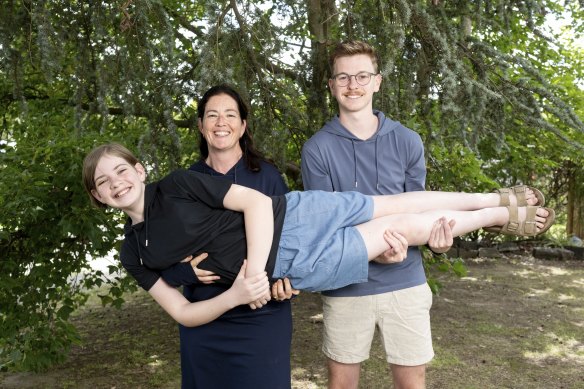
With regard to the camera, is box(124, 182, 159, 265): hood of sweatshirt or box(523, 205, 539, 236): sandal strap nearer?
box(124, 182, 159, 265): hood of sweatshirt

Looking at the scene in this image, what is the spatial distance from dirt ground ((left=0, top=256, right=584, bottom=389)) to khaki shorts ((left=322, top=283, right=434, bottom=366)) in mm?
2057

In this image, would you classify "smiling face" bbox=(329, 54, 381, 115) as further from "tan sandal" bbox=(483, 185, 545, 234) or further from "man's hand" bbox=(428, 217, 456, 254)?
"tan sandal" bbox=(483, 185, 545, 234)

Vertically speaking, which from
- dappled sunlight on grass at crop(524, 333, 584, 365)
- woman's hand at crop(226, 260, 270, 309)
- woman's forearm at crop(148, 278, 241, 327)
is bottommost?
dappled sunlight on grass at crop(524, 333, 584, 365)

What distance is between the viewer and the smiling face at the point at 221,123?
255 centimetres

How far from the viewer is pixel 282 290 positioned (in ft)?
7.61

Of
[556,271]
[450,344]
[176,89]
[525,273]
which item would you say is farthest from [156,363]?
[556,271]

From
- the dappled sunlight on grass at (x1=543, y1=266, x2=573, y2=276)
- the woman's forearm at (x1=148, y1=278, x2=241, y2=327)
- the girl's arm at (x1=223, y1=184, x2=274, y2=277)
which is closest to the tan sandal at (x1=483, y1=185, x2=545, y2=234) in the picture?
the girl's arm at (x1=223, y1=184, x2=274, y2=277)

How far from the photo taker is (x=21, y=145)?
399cm

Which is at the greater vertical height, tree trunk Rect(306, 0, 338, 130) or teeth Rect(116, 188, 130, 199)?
tree trunk Rect(306, 0, 338, 130)

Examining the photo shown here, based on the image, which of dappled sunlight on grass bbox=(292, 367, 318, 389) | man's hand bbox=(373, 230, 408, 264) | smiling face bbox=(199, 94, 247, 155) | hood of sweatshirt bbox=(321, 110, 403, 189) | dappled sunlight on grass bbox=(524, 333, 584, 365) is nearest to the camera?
man's hand bbox=(373, 230, 408, 264)

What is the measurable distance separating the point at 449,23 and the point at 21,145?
2.88 m

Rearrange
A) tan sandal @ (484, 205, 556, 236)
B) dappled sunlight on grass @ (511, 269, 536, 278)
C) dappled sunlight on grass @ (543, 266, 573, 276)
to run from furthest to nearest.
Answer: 1. dappled sunlight on grass @ (543, 266, 573, 276)
2. dappled sunlight on grass @ (511, 269, 536, 278)
3. tan sandal @ (484, 205, 556, 236)

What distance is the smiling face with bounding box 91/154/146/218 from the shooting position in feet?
7.52

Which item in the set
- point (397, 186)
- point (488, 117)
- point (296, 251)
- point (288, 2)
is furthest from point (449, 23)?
point (296, 251)
